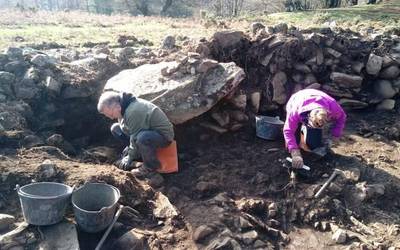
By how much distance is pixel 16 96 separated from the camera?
5922 millimetres

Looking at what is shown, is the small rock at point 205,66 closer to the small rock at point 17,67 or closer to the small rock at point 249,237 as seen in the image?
the small rock at point 249,237

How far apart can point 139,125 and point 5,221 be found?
1795 mm

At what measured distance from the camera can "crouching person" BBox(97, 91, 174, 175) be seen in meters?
4.66

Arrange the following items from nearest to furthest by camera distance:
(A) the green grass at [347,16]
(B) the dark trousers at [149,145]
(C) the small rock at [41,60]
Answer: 1. (B) the dark trousers at [149,145]
2. (C) the small rock at [41,60]
3. (A) the green grass at [347,16]

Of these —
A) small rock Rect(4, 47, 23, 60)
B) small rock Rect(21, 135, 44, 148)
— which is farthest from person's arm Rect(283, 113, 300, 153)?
small rock Rect(4, 47, 23, 60)

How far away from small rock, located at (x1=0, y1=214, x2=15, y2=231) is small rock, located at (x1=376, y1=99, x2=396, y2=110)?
6420 millimetres

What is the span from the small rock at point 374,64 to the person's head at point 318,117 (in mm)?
3444

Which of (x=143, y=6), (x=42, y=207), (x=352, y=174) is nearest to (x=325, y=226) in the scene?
(x=352, y=174)

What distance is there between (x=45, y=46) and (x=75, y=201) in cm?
604

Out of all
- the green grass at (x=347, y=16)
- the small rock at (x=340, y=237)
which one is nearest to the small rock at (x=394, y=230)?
the small rock at (x=340, y=237)

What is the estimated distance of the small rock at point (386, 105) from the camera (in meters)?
7.37

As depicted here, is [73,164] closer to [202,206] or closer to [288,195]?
[202,206]

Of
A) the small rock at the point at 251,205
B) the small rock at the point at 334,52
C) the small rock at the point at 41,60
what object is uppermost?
the small rock at the point at 41,60

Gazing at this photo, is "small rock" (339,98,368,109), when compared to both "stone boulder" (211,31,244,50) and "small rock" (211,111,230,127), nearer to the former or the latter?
"stone boulder" (211,31,244,50)
